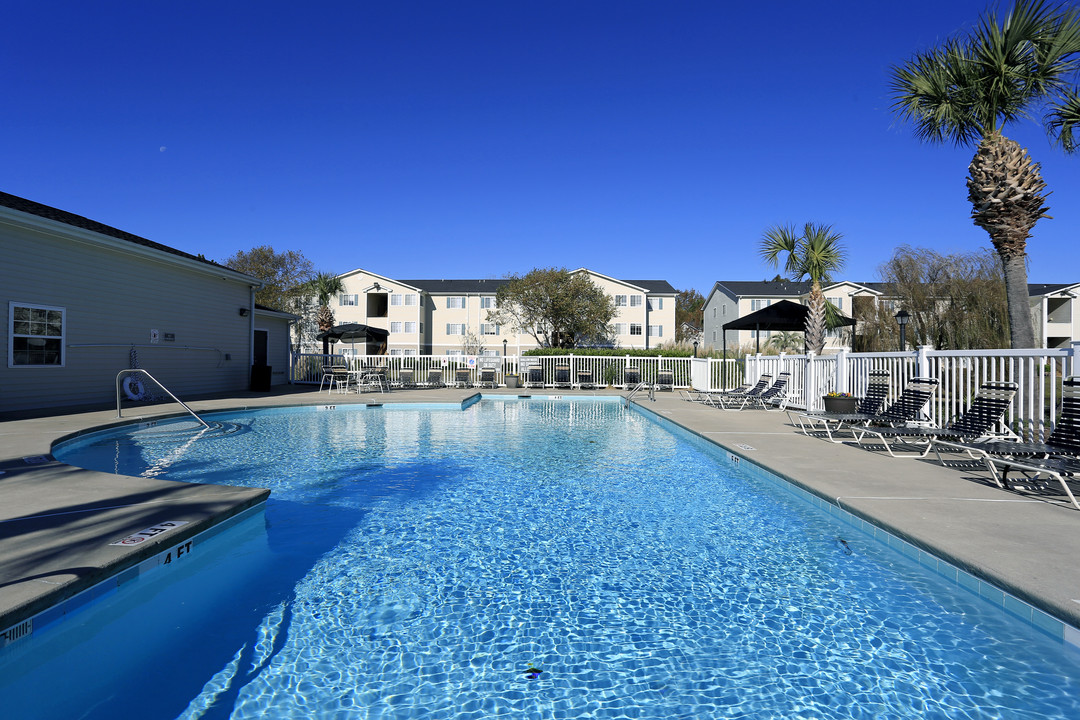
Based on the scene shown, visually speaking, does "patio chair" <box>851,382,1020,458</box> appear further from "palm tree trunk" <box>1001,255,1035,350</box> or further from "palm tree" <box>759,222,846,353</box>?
"palm tree" <box>759,222,846,353</box>

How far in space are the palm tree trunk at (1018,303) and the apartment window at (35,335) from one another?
1613 centimetres

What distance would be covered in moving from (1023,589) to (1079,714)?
612mm

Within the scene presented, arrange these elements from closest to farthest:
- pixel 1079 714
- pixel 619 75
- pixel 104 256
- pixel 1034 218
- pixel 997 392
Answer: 1. pixel 1079 714
2. pixel 997 392
3. pixel 1034 218
4. pixel 104 256
5. pixel 619 75

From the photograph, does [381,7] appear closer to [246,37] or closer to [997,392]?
[246,37]

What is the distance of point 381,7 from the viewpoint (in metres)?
13.5

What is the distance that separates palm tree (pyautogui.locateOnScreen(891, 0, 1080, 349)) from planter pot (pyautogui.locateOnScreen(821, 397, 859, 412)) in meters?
2.38

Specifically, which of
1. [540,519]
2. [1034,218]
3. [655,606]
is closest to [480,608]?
[655,606]

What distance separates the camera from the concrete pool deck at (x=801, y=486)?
266cm

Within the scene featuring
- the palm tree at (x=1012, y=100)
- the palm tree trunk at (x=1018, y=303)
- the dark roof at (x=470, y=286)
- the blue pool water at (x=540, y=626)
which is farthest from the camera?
the dark roof at (x=470, y=286)

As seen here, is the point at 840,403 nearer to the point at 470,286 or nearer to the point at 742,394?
the point at 742,394

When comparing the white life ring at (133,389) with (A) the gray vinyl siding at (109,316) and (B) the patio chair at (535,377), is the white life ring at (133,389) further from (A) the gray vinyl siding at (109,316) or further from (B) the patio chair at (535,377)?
(B) the patio chair at (535,377)

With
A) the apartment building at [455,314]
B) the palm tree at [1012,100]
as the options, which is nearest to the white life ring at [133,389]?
the palm tree at [1012,100]

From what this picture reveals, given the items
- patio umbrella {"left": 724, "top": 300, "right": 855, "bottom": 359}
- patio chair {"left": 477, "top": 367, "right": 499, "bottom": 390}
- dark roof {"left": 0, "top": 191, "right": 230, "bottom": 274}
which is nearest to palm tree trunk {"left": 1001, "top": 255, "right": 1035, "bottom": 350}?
patio umbrella {"left": 724, "top": 300, "right": 855, "bottom": 359}

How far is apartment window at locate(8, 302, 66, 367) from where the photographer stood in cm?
989
